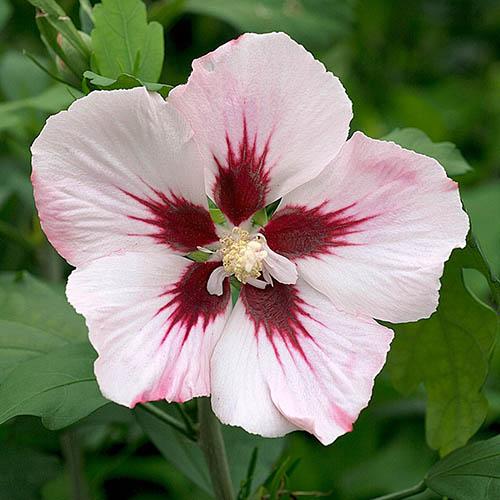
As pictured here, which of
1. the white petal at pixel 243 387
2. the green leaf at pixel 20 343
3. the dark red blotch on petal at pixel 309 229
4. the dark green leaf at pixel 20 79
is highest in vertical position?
the dark red blotch on petal at pixel 309 229

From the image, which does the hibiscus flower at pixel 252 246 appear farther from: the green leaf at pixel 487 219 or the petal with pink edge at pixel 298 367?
the green leaf at pixel 487 219

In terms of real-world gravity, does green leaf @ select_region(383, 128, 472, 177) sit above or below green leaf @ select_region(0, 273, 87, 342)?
above

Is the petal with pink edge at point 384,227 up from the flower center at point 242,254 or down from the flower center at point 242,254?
up

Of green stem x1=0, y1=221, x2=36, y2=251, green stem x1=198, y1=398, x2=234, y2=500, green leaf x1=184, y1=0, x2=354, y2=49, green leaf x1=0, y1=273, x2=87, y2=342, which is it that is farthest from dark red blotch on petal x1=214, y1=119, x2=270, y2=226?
green leaf x1=184, y1=0, x2=354, y2=49

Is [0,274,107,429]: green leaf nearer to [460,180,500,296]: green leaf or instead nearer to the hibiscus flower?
the hibiscus flower

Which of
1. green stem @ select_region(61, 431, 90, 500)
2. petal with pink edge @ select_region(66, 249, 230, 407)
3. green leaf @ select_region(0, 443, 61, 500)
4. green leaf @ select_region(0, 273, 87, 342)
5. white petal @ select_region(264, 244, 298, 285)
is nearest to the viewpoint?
petal with pink edge @ select_region(66, 249, 230, 407)

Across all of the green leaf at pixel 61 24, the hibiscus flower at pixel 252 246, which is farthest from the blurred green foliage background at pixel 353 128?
the hibiscus flower at pixel 252 246

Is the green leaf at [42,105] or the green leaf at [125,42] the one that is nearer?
the green leaf at [125,42]

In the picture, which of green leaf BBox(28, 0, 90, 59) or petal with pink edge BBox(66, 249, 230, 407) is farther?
green leaf BBox(28, 0, 90, 59)
